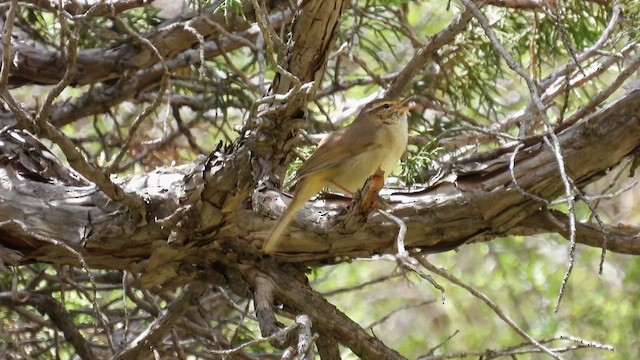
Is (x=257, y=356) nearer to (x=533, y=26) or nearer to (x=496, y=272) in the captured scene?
(x=533, y=26)

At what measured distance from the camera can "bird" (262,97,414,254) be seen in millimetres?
4465

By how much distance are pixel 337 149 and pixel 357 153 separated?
0.48 ft

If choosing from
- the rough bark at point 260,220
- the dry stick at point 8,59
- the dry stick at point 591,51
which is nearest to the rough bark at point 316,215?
the rough bark at point 260,220

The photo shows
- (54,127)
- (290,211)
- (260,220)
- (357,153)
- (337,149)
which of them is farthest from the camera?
(357,153)

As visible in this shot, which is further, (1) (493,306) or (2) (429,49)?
(2) (429,49)

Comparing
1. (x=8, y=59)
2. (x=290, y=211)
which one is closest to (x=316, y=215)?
(x=290, y=211)

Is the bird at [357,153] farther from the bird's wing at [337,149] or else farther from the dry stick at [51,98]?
the dry stick at [51,98]

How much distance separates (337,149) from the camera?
4629 mm

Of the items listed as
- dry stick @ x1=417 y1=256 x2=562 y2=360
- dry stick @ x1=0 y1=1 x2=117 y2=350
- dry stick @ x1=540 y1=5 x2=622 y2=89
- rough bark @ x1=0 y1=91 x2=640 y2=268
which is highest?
dry stick @ x1=540 y1=5 x2=622 y2=89

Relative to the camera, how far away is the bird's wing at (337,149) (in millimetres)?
4449

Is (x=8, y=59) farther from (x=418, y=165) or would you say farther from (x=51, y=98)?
(x=418, y=165)

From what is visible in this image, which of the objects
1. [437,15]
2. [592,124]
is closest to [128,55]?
[592,124]

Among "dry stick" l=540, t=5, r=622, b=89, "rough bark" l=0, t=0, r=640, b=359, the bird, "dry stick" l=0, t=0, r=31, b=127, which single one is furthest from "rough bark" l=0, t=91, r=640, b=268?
"dry stick" l=0, t=0, r=31, b=127

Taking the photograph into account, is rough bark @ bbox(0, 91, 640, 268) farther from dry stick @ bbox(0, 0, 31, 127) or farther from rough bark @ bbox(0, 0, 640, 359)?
dry stick @ bbox(0, 0, 31, 127)
